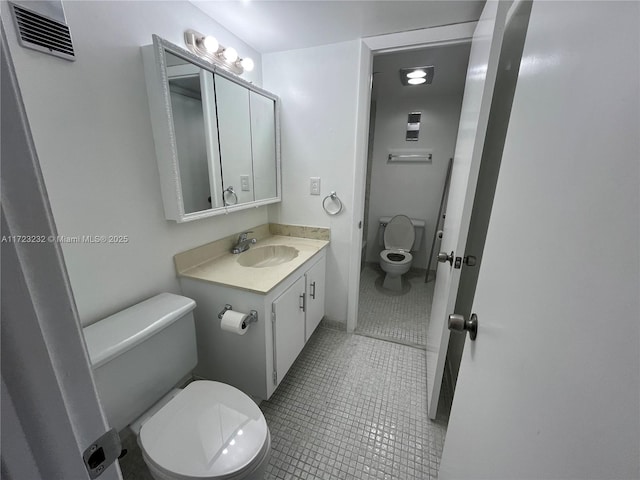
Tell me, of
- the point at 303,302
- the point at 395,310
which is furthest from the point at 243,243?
the point at 395,310

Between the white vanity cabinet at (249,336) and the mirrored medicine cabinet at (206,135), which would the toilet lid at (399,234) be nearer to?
the mirrored medicine cabinet at (206,135)

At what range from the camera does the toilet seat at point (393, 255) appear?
2814 mm

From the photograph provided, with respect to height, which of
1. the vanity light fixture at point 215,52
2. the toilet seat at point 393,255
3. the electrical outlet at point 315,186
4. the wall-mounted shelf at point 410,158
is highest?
the vanity light fixture at point 215,52

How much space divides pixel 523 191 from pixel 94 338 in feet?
4.60

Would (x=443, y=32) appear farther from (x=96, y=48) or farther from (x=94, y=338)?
(x=94, y=338)

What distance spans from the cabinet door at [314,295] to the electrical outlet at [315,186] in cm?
55

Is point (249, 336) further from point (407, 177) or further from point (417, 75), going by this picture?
point (407, 177)

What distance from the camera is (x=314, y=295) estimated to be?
185cm

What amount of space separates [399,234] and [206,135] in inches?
97.7

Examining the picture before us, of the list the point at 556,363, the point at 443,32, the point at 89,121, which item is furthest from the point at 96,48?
the point at 443,32

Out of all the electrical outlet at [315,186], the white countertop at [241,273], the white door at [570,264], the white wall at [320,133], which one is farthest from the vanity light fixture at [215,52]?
the white door at [570,264]

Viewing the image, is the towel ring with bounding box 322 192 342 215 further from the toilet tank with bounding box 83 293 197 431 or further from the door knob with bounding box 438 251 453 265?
the toilet tank with bounding box 83 293 197 431

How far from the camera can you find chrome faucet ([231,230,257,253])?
5.65 ft

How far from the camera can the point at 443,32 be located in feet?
4.83
